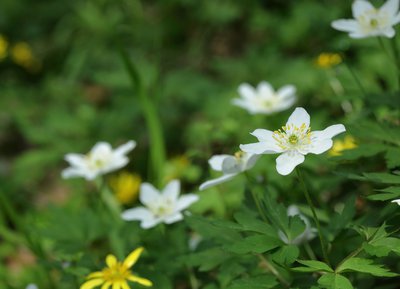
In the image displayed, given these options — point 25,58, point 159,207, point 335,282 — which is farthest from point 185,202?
point 25,58

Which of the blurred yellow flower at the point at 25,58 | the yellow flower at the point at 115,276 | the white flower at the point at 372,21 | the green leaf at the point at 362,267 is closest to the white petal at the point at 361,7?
the white flower at the point at 372,21

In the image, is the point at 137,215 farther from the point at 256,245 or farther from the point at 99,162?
the point at 256,245

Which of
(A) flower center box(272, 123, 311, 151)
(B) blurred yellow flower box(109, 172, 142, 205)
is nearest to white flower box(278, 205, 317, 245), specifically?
(A) flower center box(272, 123, 311, 151)

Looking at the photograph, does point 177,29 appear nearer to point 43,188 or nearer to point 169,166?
point 43,188

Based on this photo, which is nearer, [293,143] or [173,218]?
[293,143]

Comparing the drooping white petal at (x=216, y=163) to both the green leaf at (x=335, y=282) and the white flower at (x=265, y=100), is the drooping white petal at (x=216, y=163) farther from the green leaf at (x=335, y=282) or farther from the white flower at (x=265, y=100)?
the white flower at (x=265, y=100)

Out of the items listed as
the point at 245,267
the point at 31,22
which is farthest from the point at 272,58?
the point at 31,22
